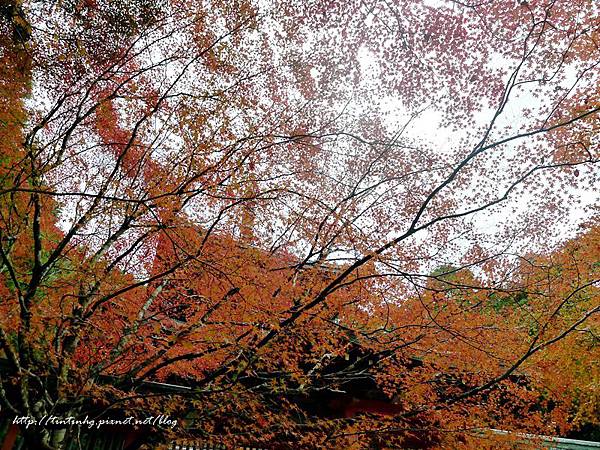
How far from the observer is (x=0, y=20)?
5.90 m

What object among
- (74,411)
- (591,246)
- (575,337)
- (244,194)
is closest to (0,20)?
(244,194)

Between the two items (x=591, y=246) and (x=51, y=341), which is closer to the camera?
(x=51, y=341)

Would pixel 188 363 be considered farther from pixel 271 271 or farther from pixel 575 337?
pixel 575 337

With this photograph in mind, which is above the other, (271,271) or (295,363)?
(271,271)

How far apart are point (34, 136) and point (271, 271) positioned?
406cm

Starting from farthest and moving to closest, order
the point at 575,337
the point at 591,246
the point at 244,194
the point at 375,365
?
1. the point at 575,337
2. the point at 591,246
3. the point at 375,365
4. the point at 244,194

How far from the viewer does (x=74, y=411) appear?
595cm

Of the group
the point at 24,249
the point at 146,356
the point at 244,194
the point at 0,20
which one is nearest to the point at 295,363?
the point at 146,356

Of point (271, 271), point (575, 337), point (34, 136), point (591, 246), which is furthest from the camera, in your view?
point (575, 337)

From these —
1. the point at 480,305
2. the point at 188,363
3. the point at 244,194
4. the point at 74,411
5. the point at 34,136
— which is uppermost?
Result: the point at 34,136

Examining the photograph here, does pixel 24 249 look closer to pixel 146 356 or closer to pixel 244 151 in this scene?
pixel 146 356

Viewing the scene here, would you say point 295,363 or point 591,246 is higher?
point 591,246

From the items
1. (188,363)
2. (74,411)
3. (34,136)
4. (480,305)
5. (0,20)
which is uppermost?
(0,20)

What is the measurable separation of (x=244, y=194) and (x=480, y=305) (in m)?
4.47
